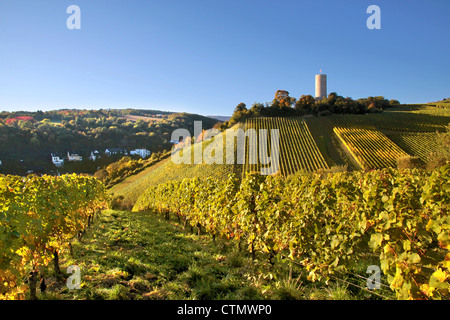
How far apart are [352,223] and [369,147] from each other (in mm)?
47351

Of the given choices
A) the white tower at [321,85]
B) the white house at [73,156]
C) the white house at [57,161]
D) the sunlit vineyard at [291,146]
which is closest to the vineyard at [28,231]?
the sunlit vineyard at [291,146]

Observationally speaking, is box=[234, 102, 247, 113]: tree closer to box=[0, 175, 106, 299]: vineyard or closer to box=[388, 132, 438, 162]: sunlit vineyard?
box=[388, 132, 438, 162]: sunlit vineyard

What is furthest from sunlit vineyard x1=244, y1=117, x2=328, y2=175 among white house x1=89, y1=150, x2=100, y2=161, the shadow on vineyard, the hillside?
white house x1=89, y1=150, x2=100, y2=161

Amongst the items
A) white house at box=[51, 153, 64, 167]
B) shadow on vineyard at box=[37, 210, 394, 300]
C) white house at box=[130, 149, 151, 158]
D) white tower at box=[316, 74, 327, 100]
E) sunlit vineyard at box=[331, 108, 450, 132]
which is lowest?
white house at box=[51, 153, 64, 167]

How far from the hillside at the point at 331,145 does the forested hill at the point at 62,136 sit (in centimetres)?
4129

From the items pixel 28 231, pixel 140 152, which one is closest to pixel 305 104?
pixel 140 152

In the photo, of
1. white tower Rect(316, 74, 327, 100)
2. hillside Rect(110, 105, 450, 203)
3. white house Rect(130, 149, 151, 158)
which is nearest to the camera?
hillside Rect(110, 105, 450, 203)

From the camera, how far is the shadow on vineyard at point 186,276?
4113 millimetres

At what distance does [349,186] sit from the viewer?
4.95 meters

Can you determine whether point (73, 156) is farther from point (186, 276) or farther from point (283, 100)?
point (186, 276)

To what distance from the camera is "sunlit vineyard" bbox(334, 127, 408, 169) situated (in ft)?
130

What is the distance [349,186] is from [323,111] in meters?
67.0

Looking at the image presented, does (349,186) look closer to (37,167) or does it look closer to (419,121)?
(419,121)
